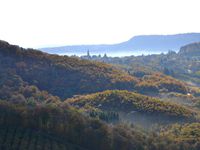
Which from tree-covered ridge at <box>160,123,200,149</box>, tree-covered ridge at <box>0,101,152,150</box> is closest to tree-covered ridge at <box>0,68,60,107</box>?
tree-covered ridge at <box>0,101,152,150</box>

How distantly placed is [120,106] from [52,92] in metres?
18.3

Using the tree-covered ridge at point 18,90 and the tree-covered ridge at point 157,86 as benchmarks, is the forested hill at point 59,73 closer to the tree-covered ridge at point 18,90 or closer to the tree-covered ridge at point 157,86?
the tree-covered ridge at point 157,86

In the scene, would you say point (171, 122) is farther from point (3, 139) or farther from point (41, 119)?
point (3, 139)

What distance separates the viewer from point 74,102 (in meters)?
79.5

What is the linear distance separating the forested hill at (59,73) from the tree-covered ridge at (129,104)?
11.6 metres

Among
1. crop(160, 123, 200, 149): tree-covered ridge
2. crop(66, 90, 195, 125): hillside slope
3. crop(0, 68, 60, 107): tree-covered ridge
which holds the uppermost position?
crop(0, 68, 60, 107): tree-covered ridge

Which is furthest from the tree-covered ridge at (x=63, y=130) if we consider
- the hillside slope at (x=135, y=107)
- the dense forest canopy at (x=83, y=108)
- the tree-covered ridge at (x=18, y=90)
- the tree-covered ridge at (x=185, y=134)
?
the tree-covered ridge at (x=18, y=90)

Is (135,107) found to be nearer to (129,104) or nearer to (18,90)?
(129,104)

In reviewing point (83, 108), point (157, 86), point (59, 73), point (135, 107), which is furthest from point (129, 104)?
point (157, 86)

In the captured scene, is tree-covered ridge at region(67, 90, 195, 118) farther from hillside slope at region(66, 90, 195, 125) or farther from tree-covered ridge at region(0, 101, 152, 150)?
tree-covered ridge at region(0, 101, 152, 150)

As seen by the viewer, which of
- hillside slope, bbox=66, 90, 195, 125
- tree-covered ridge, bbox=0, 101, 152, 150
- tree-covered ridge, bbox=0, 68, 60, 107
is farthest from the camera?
tree-covered ridge, bbox=0, 68, 60, 107

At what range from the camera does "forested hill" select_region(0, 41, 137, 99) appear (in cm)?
9144

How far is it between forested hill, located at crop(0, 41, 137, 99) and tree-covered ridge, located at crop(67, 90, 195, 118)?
38.1 feet

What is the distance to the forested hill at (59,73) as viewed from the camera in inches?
3600
